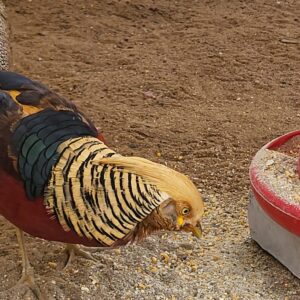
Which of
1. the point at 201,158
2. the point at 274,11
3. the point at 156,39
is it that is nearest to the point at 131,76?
the point at 156,39

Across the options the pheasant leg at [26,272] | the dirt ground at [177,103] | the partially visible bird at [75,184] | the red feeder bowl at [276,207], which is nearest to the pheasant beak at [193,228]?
the partially visible bird at [75,184]

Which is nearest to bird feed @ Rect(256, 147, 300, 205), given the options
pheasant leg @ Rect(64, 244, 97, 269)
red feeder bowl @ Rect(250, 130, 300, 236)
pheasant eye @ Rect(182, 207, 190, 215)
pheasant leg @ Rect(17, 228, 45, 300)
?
red feeder bowl @ Rect(250, 130, 300, 236)

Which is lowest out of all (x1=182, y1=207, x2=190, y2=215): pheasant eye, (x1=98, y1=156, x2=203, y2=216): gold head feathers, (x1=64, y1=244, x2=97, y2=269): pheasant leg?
(x1=64, y1=244, x2=97, y2=269): pheasant leg

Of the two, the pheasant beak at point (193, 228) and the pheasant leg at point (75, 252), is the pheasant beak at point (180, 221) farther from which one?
the pheasant leg at point (75, 252)

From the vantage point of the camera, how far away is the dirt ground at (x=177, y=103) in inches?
141

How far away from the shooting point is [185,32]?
682 centimetres

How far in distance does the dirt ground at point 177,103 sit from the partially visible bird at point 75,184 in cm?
62

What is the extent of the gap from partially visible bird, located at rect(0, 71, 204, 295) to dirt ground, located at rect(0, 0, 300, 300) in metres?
0.62

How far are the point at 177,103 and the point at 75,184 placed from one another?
2.65 metres

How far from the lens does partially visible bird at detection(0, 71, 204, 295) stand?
2.80 m

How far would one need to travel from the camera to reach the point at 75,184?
291 cm

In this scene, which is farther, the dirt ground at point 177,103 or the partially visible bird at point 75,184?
the dirt ground at point 177,103

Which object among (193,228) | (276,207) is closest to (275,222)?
(276,207)

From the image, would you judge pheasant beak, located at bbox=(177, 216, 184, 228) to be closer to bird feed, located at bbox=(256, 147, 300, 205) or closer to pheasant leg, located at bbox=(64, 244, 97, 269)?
bird feed, located at bbox=(256, 147, 300, 205)
